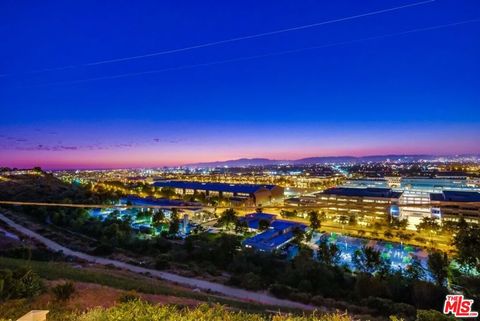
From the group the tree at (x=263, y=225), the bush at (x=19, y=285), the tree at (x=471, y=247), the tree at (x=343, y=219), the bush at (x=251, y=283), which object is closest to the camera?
the bush at (x=19, y=285)

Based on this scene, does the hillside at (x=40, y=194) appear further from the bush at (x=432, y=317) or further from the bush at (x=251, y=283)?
the bush at (x=432, y=317)

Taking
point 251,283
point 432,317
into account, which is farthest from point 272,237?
point 432,317

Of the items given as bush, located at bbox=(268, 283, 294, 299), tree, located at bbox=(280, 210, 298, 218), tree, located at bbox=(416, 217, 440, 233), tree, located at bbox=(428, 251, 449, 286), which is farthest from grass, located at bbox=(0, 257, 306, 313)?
tree, located at bbox=(280, 210, 298, 218)

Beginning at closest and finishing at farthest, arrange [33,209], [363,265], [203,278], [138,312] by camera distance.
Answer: [138,312] < [203,278] < [363,265] < [33,209]

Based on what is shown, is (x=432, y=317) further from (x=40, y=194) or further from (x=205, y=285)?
(x=40, y=194)

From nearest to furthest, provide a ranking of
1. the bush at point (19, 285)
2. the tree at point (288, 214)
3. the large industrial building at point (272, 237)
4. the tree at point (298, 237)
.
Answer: the bush at point (19, 285) → the large industrial building at point (272, 237) → the tree at point (298, 237) → the tree at point (288, 214)

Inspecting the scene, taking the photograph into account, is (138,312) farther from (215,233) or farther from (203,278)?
(215,233)

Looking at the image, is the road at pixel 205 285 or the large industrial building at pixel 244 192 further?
the large industrial building at pixel 244 192

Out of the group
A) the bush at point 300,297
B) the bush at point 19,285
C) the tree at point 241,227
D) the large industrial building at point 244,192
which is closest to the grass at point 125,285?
the bush at point 19,285

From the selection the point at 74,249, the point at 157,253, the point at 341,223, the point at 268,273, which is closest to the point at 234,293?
the point at 268,273

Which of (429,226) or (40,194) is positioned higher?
(40,194)

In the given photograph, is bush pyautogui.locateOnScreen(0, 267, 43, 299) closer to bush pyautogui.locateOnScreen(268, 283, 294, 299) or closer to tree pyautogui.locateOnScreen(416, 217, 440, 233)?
bush pyautogui.locateOnScreen(268, 283, 294, 299)
